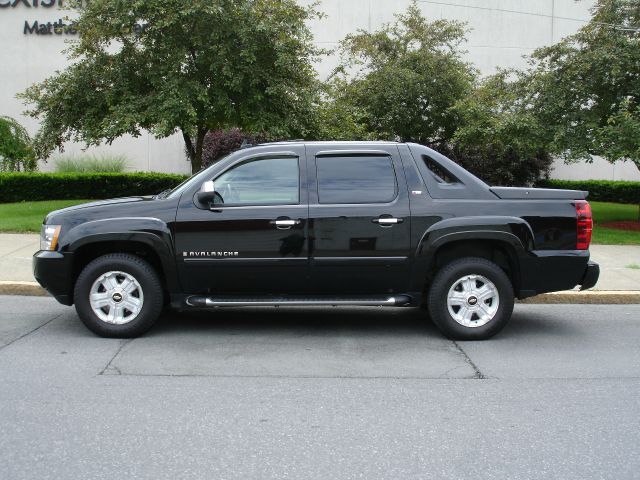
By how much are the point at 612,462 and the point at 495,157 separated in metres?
20.8

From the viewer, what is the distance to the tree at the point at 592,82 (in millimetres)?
14703

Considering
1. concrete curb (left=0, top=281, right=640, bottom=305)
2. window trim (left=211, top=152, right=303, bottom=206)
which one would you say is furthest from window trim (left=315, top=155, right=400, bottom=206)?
concrete curb (left=0, top=281, right=640, bottom=305)

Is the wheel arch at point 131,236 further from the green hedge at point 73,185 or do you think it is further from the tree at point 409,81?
the green hedge at point 73,185

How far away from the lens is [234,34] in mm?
13258

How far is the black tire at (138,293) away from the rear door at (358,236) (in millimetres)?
1515

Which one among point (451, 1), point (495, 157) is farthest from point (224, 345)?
point (451, 1)

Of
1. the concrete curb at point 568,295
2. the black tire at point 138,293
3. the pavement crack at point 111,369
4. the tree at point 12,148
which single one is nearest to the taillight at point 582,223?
the concrete curb at point 568,295

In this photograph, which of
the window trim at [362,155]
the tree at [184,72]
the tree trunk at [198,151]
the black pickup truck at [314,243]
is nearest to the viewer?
the black pickup truck at [314,243]

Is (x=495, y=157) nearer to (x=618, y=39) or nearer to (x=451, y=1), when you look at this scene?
(x=451, y=1)

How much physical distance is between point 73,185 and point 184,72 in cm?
794

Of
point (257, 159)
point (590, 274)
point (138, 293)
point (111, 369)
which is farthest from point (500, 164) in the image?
point (111, 369)

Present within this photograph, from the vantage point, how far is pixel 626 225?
16016 mm

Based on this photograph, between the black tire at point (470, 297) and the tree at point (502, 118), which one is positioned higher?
the tree at point (502, 118)

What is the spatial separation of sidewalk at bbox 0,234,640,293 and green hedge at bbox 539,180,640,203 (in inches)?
487
